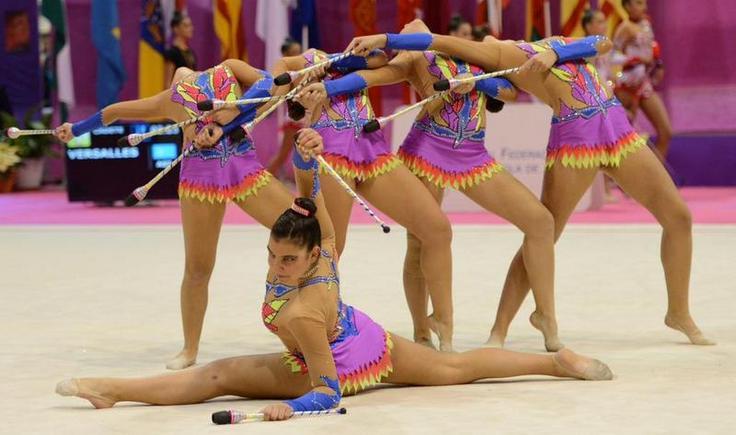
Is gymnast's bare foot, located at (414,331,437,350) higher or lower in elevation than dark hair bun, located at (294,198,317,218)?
lower

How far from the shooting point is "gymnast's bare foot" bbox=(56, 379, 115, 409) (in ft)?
15.1

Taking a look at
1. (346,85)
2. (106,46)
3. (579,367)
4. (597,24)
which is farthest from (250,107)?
(106,46)

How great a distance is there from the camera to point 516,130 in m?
11.4

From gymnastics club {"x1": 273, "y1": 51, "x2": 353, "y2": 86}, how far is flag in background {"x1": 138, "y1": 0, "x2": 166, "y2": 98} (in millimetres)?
8934

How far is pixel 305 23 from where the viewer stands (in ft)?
46.7

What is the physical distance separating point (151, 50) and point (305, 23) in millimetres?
1738

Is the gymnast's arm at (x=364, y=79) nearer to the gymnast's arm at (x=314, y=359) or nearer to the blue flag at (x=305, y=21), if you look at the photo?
the gymnast's arm at (x=314, y=359)

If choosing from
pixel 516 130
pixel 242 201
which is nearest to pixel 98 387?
pixel 242 201

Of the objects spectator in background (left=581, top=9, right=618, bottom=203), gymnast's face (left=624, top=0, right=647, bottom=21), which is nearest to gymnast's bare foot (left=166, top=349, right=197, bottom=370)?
spectator in background (left=581, top=9, right=618, bottom=203)

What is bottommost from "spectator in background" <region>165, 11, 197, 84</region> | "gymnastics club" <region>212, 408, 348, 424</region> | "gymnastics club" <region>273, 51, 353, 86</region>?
"gymnastics club" <region>212, 408, 348, 424</region>

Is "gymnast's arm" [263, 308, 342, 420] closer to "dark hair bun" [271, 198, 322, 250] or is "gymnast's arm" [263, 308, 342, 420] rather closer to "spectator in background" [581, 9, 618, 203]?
"dark hair bun" [271, 198, 322, 250]

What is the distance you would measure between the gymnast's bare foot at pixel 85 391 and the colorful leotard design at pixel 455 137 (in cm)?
183

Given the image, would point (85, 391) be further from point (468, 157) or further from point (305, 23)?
point (305, 23)

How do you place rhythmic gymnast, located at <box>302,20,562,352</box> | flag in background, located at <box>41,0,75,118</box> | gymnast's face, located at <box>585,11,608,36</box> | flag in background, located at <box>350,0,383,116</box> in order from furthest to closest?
flag in background, located at <box>41,0,75,118</box> < flag in background, located at <box>350,0,383,116</box> < gymnast's face, located at <box>585,11,608,36</box> < rhythmic gymnast, located at <box>302,20,562,352</box>
